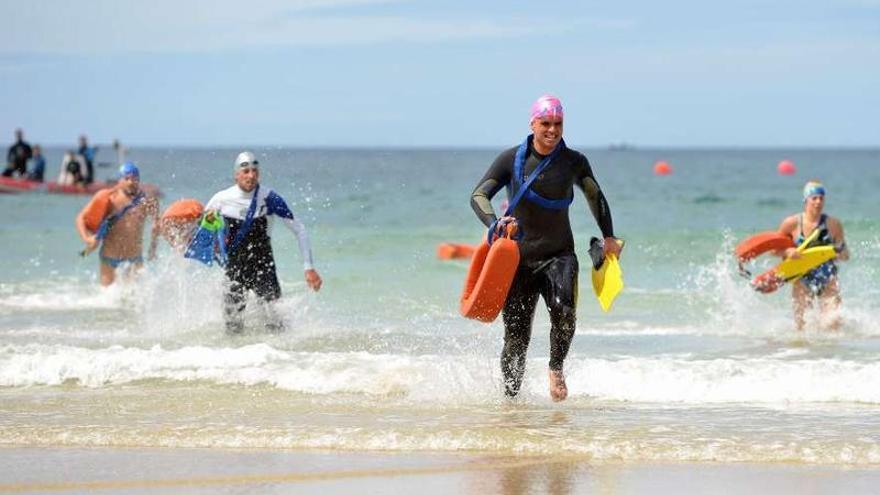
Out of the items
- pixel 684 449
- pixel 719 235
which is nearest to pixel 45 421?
pixel 684 449

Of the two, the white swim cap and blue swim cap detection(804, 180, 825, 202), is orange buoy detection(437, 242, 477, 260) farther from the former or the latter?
the white swim cap

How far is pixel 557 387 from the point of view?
7.88 metres

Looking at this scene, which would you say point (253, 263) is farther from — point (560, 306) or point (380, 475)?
point (380, 475)

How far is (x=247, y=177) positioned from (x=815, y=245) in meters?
5.07

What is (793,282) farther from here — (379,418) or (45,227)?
(45,227)

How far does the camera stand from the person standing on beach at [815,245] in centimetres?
1217

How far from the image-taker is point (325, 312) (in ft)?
46.6

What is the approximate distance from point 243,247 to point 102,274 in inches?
155

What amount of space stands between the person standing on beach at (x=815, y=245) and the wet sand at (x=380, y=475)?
582cm

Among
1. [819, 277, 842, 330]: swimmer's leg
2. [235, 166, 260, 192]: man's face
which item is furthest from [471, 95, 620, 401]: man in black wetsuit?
[819, 277, 842, 330]: swimmer's leg

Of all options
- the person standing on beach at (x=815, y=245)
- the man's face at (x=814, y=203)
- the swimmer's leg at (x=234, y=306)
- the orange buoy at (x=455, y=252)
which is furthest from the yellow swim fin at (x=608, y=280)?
the orange buoy at (x=455, y=252)

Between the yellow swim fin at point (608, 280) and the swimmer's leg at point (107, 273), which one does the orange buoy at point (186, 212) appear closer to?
the swimmer's leg at point (107, 273)

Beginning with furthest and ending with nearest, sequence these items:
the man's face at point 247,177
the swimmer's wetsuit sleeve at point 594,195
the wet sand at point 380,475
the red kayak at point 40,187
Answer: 1. the red kayak at point 40,187
2. the man's face at point 247,177
3. the swimmer's wetsuit sleeve at point 594,195
4. the wet sand at point 380,475

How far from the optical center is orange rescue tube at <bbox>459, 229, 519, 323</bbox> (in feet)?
24.7
